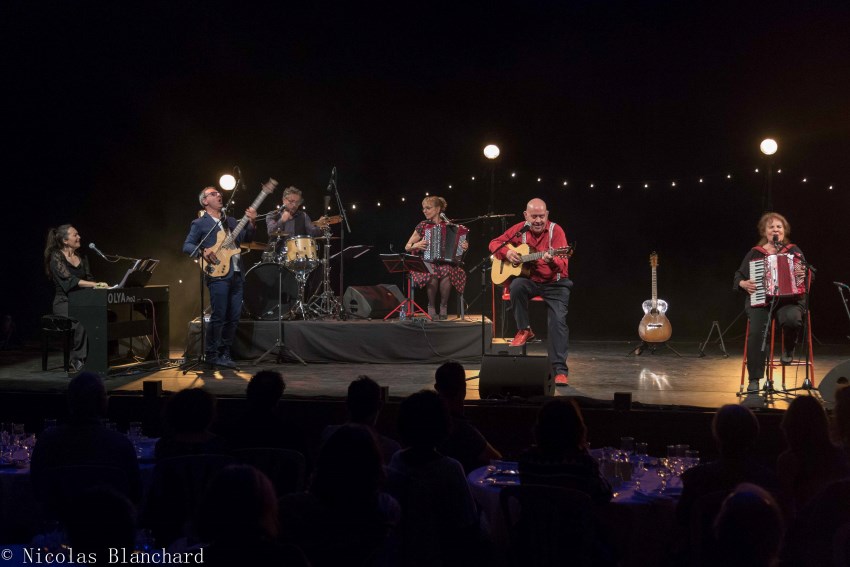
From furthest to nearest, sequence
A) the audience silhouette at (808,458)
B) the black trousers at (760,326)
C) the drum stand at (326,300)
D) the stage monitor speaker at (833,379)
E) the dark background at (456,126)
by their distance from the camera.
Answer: the dark background at (456,126) → the drum stand at (326,300) → the black trousers at (760,326) → the stage monitor speaker at (833,379) → the audience silhouette at (808,458)

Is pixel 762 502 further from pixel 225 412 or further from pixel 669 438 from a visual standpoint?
pixel 225 412

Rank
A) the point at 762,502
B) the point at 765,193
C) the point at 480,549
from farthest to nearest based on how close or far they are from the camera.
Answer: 1. the point at 765,193
2. the point at 480,549
3. the point at 762,502

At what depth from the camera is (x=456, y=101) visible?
13.1 meters

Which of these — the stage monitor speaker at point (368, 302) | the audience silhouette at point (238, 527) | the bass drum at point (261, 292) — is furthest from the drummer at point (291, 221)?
the audience silhouette at point (238, 527)

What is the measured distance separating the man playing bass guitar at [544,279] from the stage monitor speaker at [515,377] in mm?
1661

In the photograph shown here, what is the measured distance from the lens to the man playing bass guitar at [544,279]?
884cm

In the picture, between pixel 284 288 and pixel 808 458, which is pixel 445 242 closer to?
pixel 284 288

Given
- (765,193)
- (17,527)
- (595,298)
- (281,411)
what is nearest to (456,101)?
(595,298)

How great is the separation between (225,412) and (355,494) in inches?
152

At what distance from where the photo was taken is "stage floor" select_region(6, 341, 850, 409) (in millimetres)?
8039

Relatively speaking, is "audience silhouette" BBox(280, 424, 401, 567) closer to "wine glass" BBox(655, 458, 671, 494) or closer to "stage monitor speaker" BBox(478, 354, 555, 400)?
"wine glass" BBox(655, 458, 671, 494)

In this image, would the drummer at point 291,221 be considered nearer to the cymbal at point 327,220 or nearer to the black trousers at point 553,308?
the cymbal at point 327,220

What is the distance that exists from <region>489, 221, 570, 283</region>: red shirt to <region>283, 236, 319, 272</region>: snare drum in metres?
2.77

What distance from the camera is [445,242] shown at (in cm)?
1132
